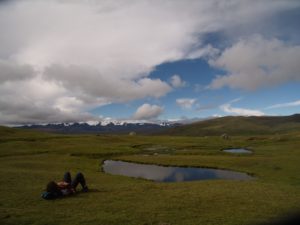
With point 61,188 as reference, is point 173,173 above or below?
below

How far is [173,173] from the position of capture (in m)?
65.8

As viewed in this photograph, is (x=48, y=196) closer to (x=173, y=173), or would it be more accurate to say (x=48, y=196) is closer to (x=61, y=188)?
(x=61, y=188)

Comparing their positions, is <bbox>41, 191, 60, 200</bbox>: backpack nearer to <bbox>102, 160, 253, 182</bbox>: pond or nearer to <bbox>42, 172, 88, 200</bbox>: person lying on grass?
<bbox>42, 172, 88, 200</bbox>: person lying on grass

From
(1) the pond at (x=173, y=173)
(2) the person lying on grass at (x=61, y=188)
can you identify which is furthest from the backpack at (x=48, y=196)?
(1) the pond at (x=173, y=173)

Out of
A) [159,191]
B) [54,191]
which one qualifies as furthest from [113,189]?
[54,191]

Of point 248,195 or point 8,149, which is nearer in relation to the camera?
point 248,195

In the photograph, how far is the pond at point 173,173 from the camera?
5891 cm

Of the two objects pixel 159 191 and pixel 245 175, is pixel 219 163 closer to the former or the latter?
pixel 245 175

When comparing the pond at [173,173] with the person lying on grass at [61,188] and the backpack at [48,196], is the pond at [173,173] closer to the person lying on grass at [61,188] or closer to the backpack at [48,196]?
the person lying on grass at [61,188]

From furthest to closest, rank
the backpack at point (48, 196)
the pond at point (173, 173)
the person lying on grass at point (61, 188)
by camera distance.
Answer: the pond at point (173, 173) → the person lying on grass at point (61, 188) → the backpack at point (48, 196)

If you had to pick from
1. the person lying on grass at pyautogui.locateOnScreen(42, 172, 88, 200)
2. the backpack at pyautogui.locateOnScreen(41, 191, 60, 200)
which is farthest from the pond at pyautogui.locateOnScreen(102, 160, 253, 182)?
the backpack at pyautogui.locateOnScreen(41, 191, 60, 200)

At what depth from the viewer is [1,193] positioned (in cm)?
3234

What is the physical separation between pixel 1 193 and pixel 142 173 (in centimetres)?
3579

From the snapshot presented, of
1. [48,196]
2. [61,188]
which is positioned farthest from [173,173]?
[48,196]
